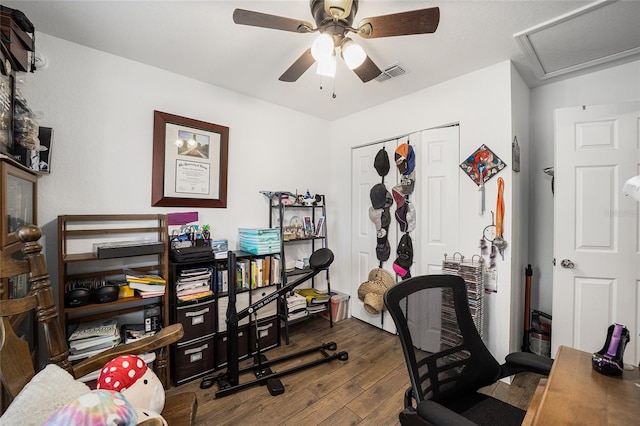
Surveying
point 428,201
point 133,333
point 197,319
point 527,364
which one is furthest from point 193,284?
point 428,201

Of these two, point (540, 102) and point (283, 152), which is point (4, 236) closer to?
point (283, 152)

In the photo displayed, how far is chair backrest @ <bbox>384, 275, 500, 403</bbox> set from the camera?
3.27 ft

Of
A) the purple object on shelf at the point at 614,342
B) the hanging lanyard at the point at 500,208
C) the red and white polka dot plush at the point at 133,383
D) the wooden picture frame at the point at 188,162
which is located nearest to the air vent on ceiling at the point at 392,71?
the hanging lanyard at the point at 500,208

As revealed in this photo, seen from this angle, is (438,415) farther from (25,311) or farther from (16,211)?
(16,211)

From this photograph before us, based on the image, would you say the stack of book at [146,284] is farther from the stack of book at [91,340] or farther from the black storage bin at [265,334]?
the black storage bin at [265,334]

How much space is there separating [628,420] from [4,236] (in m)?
2.38

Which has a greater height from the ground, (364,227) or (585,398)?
(364,227)

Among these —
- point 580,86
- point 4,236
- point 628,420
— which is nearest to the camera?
point 628,420

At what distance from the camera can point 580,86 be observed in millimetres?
2260

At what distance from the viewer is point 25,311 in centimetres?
97

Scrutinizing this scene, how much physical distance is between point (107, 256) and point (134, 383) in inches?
40.9

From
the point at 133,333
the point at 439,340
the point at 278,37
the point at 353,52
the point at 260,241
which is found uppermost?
the point at 278,37

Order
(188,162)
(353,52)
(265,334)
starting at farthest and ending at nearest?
(265,334)
(188,162)
(353,52)

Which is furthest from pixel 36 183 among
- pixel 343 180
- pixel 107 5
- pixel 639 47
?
pixel 639 47
